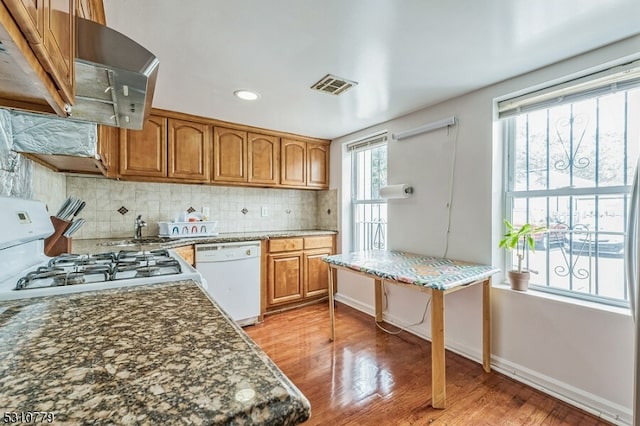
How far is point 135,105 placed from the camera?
1.15 metres

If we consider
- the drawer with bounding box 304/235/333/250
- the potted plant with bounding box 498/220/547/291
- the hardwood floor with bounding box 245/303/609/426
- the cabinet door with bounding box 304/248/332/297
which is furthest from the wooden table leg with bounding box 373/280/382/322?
the potted plant with bounding box 498/220/547/291

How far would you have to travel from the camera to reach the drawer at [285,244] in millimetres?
3092

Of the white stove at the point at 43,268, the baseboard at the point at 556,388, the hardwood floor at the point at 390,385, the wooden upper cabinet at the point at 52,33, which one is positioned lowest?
the hardwood floor at the point at 390,385

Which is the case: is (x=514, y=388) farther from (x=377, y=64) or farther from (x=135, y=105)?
(x=135, y=105)

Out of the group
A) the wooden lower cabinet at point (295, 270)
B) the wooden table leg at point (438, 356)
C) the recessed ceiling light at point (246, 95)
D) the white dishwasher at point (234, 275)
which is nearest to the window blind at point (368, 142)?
the wooden lower cabinet at point (295, 270)

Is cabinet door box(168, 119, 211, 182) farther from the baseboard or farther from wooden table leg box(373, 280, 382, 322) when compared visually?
the baseboard

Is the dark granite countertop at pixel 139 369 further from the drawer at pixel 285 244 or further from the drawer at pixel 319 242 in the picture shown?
the drawer at pixel 319 242

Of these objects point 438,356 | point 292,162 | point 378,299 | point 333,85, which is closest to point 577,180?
point 438,356

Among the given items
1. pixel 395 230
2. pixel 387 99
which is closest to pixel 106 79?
pixel 387 99

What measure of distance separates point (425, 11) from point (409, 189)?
5.17 ft

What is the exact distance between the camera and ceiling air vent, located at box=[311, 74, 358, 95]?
2.01 m

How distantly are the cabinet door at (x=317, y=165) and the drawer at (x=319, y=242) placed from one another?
0.70 meters

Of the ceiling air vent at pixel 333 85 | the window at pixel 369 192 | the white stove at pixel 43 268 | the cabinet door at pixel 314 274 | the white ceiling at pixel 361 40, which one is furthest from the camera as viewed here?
the cabinet door at pixel 314 274

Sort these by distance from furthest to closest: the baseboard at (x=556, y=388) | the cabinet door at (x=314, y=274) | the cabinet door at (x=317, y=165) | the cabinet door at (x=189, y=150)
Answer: the cabinet door at (x=317, y=165), the cabinet door at (x=314, y=274), the cabinet door at (x=189, y=150), the baseboard at (x=556, y=388)
